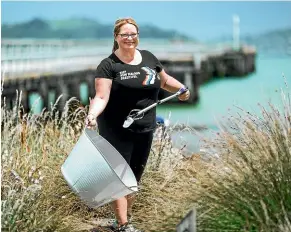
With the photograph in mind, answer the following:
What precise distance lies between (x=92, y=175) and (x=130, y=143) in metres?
0.44

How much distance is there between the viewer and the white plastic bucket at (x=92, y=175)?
146 inches

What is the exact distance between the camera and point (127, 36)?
4.06 metres

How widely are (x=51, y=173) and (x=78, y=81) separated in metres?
28.7

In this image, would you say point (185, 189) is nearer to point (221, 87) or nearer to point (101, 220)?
point (101, 220)

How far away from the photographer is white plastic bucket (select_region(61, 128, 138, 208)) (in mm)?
3711

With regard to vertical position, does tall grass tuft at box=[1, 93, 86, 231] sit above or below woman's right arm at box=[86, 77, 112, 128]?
below

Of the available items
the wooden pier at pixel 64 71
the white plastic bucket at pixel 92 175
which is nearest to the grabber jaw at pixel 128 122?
the white plastic bucket at pixel 92 175

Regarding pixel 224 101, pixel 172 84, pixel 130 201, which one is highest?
pixel 172 84

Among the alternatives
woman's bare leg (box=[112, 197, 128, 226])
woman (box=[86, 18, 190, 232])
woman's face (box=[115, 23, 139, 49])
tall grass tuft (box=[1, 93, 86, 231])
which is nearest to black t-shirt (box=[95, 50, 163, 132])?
woman (box=[86, 18, 190, 232])

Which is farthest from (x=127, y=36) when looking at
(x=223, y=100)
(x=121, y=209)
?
(x=223, y=100)

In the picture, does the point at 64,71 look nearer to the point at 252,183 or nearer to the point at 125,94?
the point at 125,94

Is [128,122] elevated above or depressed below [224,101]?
above

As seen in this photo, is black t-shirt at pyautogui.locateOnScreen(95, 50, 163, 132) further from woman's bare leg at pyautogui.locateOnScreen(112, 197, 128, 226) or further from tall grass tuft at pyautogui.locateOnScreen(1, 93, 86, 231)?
tall grass tuft at pyautogui.locateOnScreen(1, 93, 86, 231)

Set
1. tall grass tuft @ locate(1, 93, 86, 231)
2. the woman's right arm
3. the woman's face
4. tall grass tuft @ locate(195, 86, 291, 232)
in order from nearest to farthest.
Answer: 1. tall grass tuft @ locate(195, 86, 291, 232)
2. tall grass tuft @ locate(1, 93, 86, 231)
3. the woman's right arm
4. the woman's face
